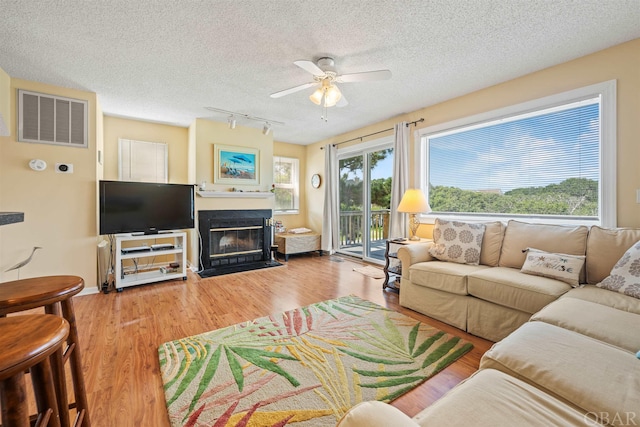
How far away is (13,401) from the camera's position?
2.08 feet

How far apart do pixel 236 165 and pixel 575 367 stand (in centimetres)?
459

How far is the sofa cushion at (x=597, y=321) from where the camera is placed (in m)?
1.24

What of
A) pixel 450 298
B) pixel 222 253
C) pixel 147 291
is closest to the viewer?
pixel 450 298

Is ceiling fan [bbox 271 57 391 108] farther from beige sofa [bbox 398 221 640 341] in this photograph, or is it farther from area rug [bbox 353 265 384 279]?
area rug [bbox 353 265 384 279]

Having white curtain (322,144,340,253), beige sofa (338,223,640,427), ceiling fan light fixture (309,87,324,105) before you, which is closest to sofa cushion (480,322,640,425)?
beige sofa (338,223,640,427)

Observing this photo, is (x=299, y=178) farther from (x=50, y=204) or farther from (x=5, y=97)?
(x=5, y=97)

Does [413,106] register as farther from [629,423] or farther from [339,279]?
[629,423]

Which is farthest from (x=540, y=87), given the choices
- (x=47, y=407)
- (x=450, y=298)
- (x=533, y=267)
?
(x=47, y=407)

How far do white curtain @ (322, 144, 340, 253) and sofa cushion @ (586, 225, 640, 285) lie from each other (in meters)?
3.76

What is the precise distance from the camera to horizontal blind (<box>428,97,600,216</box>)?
255cm

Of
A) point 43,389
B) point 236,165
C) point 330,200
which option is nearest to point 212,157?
point 236,165

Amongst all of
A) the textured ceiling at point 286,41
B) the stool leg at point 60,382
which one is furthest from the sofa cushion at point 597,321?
the stool leg at point 60,382

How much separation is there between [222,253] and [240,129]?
7.11 feet

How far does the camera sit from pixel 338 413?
139cm
